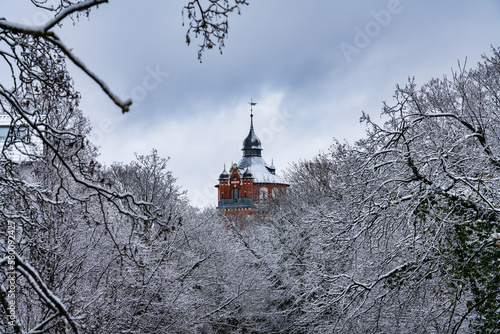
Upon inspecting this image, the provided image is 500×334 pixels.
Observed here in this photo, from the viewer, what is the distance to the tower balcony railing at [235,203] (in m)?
72.4

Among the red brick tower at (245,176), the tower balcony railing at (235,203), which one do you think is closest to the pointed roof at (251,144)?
the red brick tower at (245,176)

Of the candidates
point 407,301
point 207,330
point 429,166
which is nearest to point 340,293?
point 407,301

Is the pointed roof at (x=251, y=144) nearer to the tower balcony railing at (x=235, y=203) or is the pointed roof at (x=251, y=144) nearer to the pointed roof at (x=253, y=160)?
the pointed roof at (x=253, y=160)

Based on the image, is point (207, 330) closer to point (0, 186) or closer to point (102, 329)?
point (102, 329)

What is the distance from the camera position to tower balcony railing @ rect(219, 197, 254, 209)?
7244 centimetres

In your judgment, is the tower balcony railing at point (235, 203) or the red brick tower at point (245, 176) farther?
the red brick tower at point (245, 176)

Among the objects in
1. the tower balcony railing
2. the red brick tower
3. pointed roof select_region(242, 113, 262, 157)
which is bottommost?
the tower balcony railing

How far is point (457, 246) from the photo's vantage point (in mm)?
9719

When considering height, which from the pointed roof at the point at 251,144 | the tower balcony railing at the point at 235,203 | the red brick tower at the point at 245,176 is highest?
the pointed roof at the point at 251,144

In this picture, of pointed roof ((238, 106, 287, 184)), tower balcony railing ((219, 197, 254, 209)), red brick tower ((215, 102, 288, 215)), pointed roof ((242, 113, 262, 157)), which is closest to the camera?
tower balcony railing ((219, 197, 254, 209))

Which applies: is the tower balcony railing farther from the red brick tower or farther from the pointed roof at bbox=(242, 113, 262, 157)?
the pointed roof at bbox=(242, 113, 262, 157)

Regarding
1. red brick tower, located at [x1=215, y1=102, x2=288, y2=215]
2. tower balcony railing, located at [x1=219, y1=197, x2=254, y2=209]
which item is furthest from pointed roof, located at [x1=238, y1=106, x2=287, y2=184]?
tower balcony railing, located at [x1=219, y1=197, x2=254, y2=209]

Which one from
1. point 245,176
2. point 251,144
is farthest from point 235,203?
point 251,144

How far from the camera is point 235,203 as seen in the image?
243ft
